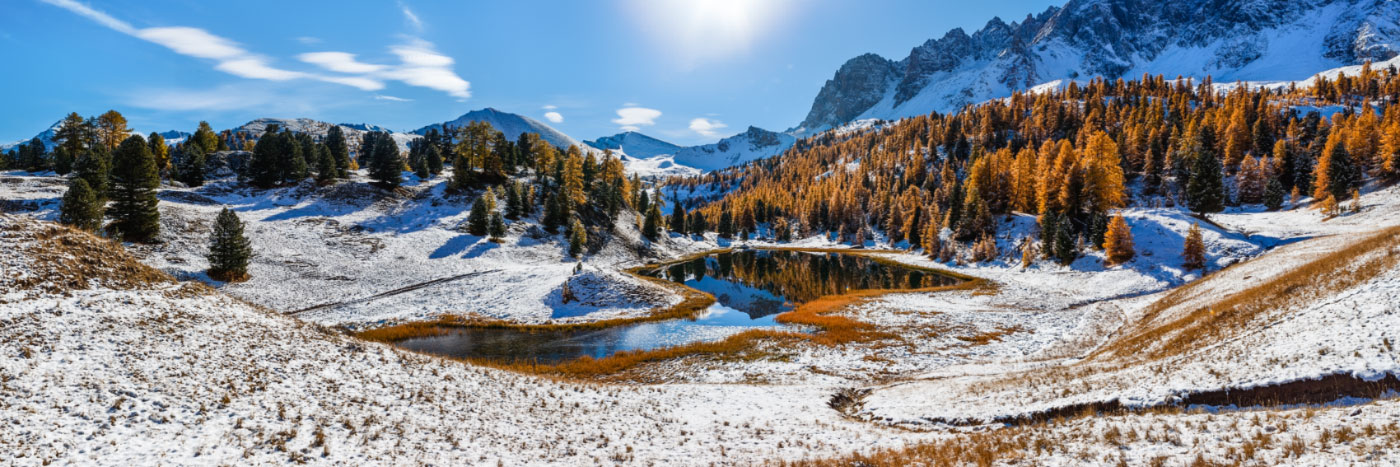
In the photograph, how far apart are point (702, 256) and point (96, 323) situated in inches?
3687

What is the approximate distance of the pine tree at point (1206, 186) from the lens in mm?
67562

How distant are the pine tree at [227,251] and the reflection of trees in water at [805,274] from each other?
45661mm

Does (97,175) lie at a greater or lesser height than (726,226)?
greater

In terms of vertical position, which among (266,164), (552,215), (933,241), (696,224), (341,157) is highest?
(341,157)

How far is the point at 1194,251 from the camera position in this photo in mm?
44500

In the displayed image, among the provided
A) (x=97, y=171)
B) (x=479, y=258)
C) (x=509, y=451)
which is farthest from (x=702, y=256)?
(x=509, y=451)

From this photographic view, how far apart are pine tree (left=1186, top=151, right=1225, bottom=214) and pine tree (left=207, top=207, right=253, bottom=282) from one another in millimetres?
114986

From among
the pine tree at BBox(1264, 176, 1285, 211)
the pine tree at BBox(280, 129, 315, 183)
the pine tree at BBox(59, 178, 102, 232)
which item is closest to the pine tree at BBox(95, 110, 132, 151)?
the pine tree at BBox(280, 129, 315, 183)

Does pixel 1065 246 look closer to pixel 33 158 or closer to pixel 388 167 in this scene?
pixel 388 167

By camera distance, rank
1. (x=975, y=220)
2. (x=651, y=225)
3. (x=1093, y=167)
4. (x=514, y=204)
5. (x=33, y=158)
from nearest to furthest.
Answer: (x=1093, y=167) → (x=33, y=158) → (x=975, y=220) → (x=514, y=204) → (x=651, y=225)

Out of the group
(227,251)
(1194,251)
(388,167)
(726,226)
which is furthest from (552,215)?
(1194,251)

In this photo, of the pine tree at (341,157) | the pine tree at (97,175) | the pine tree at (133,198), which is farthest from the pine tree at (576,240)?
the pine tree at (97,175)

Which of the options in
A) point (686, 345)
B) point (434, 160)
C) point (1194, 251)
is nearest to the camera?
point (686, 345)

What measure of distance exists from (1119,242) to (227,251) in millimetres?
87188
